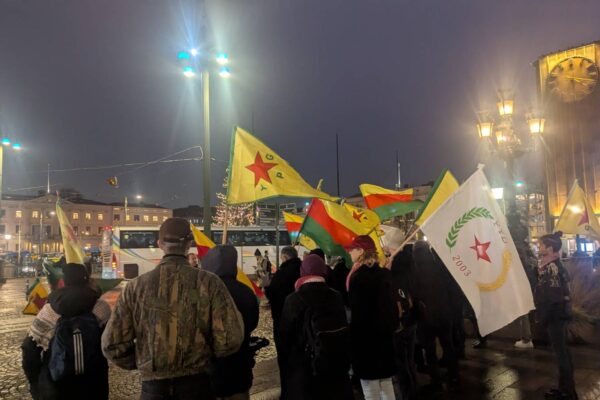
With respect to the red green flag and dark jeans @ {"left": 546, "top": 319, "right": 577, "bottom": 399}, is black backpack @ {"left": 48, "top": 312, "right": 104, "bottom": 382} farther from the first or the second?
the red green flag

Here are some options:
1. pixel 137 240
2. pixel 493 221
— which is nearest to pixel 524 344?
pixel 493 221

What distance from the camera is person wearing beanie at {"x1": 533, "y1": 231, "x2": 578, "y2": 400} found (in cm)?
552

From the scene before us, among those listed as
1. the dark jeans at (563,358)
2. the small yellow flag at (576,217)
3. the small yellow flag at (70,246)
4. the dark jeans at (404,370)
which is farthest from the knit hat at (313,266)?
the small yellow flag at (576,217)

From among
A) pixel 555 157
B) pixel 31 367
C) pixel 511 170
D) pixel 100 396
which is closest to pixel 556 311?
pixel 100 396

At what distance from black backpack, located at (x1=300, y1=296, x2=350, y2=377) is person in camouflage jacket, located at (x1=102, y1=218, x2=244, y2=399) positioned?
1118 millimetres

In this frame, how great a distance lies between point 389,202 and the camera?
979cm

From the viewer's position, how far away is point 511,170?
13.9 meters

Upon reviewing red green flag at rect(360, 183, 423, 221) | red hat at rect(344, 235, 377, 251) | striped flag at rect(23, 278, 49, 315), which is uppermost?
red green flag at rect(360, 183, 423, 221)

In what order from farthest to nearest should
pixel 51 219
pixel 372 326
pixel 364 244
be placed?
pixel 51 219 < pixel 364 244 < pixel 372 326

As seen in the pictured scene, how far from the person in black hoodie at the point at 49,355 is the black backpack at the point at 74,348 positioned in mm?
26

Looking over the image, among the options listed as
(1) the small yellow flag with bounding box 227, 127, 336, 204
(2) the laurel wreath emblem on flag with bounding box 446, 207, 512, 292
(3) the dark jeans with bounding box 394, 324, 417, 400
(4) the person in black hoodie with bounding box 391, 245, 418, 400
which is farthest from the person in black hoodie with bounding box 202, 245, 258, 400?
(1) the small yellow flag with bounding box 227, 127, 336, 204

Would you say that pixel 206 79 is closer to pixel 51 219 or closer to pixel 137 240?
pixel 137 240

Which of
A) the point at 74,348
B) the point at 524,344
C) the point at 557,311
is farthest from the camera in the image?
the point at 524,344

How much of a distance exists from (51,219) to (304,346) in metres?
107
